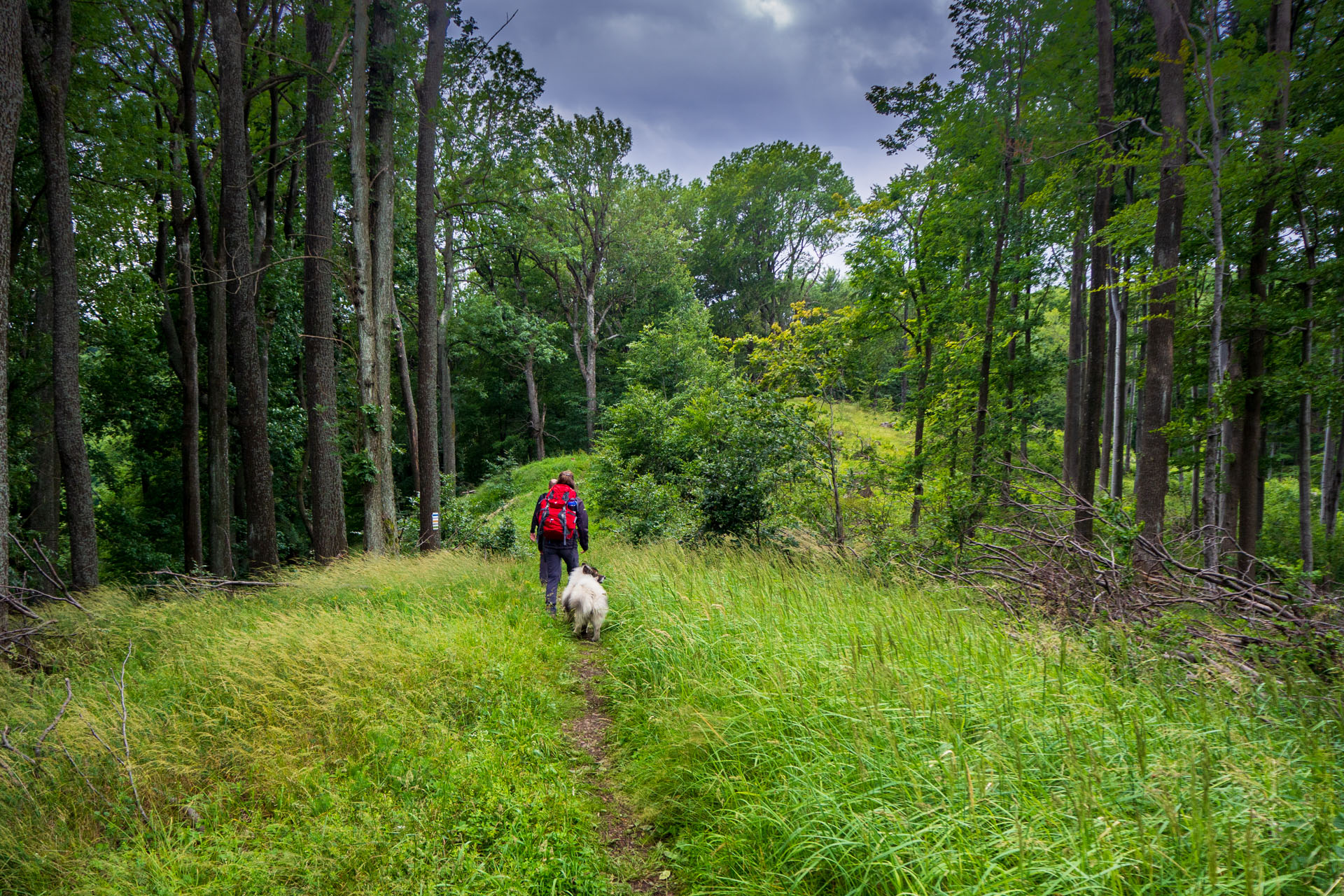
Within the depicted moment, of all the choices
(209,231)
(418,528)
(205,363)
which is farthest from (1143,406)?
(205,363)

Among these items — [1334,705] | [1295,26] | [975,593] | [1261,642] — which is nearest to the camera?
[1334,705]

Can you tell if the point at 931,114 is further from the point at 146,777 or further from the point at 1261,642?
the point at 146,777

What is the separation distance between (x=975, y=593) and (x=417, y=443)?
471 inches

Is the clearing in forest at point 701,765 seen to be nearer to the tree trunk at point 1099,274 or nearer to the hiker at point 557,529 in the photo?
the hiker at point 557,529

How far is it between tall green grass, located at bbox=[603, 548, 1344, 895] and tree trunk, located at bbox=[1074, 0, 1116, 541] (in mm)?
7317

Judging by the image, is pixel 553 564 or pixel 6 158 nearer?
pixel 6 158

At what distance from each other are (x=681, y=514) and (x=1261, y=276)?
10887 mm

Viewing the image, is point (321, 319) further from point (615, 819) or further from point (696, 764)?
point (696, 764)

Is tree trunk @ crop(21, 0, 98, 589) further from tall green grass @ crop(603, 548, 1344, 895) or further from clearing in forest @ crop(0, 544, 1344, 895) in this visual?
tall green grass @ crop(603, 548, 1344, 895)

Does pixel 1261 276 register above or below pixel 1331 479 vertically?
above

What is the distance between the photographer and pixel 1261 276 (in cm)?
902

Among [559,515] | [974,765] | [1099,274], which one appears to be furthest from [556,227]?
[974,765]

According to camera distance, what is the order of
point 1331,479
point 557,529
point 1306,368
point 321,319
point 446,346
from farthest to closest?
point 446,346, point 1331,479, point 321,319, point 1306,368, point 557,529

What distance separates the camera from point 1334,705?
2566 mm
